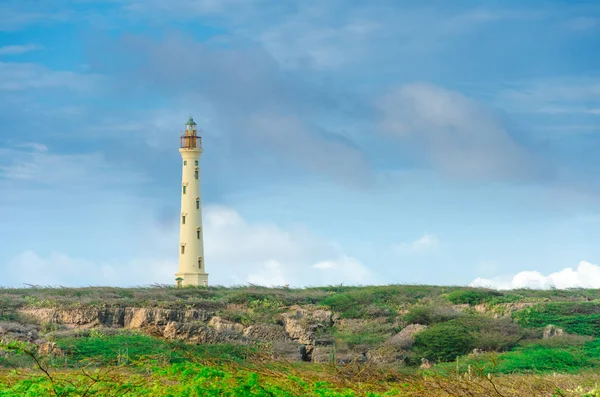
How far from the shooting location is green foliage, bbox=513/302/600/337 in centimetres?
2822

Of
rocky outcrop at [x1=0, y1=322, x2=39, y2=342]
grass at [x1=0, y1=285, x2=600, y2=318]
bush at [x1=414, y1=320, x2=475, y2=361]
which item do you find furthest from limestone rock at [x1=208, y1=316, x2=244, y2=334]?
bush at [x1=414, y1=320, x2=475, y2=361]

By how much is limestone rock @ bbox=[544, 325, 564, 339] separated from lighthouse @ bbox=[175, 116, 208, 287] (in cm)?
2004

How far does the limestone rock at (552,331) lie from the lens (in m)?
27.2

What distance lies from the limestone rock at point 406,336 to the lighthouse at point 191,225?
18.1 meters

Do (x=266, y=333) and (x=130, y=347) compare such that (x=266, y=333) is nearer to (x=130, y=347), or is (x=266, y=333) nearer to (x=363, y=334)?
(x=363, y=334)

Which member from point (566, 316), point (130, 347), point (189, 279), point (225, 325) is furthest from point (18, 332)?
point (189, 279)

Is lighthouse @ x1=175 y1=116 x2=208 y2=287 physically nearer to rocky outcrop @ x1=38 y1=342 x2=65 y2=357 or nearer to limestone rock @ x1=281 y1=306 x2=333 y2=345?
limestone rock @ x1=281 y1=306 x2=333 y2=345

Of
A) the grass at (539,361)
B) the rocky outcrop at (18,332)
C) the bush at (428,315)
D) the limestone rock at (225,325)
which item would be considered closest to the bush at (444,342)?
the grass at (539,361)

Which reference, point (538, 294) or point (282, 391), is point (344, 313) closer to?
point (538, 294)

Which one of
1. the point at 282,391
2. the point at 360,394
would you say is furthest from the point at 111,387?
the point at 360,394

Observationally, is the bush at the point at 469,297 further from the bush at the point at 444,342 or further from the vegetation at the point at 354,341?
the bush at the point at 444,342

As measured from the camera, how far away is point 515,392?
43.3 ft

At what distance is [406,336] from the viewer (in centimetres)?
2652

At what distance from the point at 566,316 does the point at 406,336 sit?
6077mm
